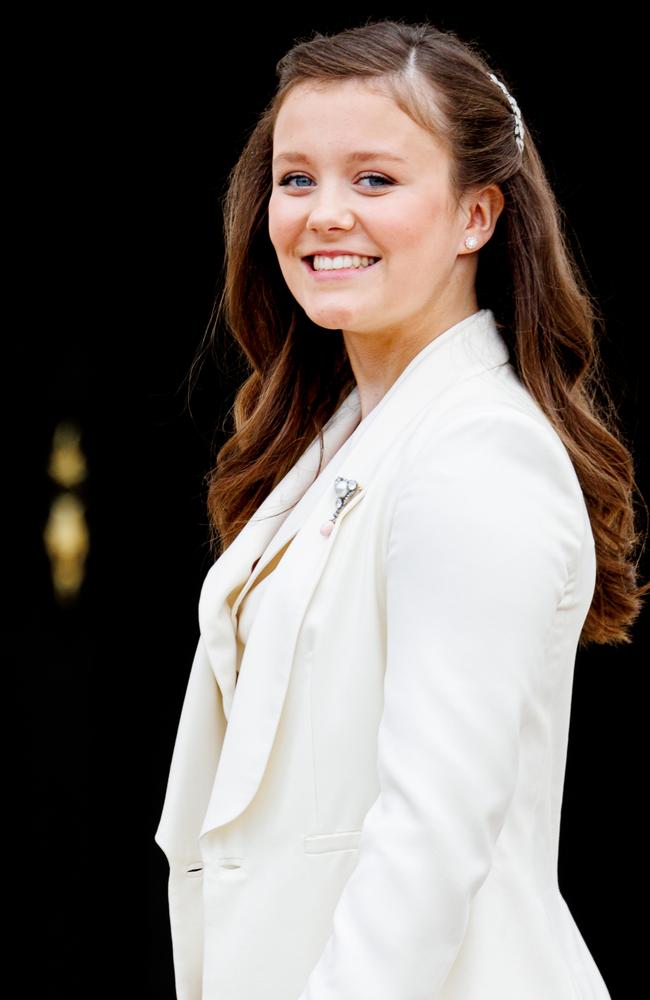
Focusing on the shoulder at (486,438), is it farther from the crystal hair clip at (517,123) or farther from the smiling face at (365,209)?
Answer: the crystal hair clip at (517,123)

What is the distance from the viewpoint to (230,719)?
137 cm

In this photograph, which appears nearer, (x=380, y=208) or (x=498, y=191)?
(x=380, y=208)

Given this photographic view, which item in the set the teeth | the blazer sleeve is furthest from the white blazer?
the teeth

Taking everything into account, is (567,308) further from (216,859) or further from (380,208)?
(216,859)

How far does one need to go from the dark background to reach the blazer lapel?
1.89 metres

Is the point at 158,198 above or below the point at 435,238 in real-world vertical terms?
above

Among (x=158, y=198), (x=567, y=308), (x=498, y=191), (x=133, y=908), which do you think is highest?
(x=158, y=198)

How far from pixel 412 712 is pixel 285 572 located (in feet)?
0.76

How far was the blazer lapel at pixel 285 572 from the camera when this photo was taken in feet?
4.31

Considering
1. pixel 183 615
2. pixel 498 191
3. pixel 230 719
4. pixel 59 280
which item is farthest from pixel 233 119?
pixel 230 719

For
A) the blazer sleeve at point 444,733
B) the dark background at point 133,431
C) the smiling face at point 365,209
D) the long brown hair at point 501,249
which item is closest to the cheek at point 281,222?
the smiling face at point 365,209

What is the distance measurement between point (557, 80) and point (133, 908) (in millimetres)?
2087

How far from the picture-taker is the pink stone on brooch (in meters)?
1.35

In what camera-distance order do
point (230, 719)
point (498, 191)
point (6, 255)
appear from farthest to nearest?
point (6, 255), point (498, 191), point (230, 719)
